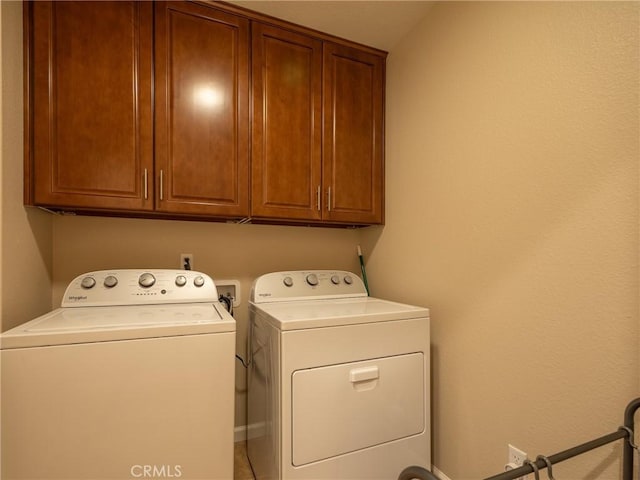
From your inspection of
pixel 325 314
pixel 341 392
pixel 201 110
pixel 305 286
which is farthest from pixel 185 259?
pixel 341 392

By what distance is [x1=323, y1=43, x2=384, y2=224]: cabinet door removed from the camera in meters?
1.73

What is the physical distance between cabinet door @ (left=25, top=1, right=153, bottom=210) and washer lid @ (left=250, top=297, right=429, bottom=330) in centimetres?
76

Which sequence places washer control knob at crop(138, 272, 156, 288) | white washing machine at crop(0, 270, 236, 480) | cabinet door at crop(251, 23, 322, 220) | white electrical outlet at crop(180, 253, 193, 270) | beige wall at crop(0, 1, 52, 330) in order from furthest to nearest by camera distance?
white electrical outlet at crop(180, 253, 193, 270), cabinet door at crop(251, 23, 322, 220), washer control knob at crop(138, 272, 156, 288), beige wall at crop(0, 1, 52, 330), white washing machine at crop(0, 270, 236, 480)

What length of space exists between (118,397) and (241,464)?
101 centimetres

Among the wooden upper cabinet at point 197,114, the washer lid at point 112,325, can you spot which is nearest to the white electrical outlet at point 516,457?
the washer lid at point 112,325

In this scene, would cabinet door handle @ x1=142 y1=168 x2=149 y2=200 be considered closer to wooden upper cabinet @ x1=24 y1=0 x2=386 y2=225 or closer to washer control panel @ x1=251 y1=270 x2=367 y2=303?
wooden upper cabinet @ x1=24 y1=0 x2=386 y2=225

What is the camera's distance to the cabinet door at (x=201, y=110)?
4.56 feet

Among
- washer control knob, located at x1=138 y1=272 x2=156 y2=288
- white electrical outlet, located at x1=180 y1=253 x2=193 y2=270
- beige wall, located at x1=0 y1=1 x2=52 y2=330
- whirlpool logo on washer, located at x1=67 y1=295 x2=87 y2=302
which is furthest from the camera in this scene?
white electrical outlet, located at x1=180 y1=253 x2=193 y2=270

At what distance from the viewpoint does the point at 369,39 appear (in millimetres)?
1764

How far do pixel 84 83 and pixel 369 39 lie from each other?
1447 mm

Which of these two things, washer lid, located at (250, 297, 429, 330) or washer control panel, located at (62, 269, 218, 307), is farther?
washer control panel, located at (62, 269, 218, 307)

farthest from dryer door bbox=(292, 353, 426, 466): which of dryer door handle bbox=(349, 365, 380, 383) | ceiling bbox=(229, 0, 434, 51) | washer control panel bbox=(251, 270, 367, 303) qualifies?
ceiling bbox=(229, 0, 434, 51)

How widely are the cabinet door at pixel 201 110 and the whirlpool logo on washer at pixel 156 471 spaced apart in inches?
38.0

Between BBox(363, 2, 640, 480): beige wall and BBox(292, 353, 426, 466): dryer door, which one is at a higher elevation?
BBox(363, 2, 640, 480): beige wall
